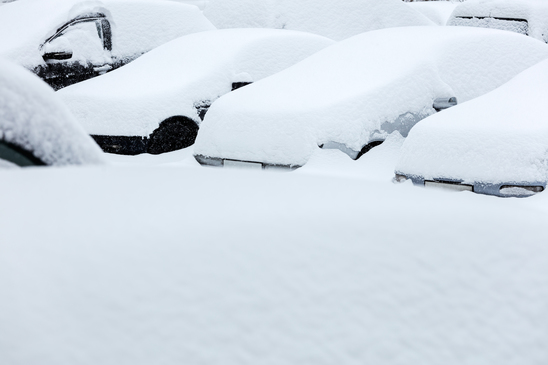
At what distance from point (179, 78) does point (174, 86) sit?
0.71 ft

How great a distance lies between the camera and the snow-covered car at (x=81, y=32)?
7.33 m

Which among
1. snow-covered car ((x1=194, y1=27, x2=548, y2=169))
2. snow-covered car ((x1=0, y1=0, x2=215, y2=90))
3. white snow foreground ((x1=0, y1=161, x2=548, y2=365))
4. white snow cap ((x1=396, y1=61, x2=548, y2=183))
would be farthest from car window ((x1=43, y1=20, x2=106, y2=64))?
white snow foreground ((x1=0, y1=161, x2=548, y2=365))

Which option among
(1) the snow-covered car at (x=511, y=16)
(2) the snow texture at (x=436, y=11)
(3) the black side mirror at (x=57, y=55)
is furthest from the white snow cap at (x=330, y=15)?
(2) the snow texture at (x=436, y=11)

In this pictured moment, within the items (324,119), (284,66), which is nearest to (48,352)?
(324,119)

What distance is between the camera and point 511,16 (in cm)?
866

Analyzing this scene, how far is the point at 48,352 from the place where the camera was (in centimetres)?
86

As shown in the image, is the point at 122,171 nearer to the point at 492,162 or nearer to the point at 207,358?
the point at 207,358

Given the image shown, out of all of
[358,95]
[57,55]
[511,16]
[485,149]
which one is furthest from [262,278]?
[511,16]

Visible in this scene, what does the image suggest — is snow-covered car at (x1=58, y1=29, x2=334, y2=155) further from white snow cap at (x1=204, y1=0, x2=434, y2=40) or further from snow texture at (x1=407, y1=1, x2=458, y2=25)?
snow texture at (x1=407, y1=1, x2=458, y2=25)

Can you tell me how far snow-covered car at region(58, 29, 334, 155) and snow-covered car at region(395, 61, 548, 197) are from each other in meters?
2.39

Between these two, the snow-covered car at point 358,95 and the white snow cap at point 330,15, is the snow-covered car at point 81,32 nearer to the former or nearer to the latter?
the white snow cap at point 330,15

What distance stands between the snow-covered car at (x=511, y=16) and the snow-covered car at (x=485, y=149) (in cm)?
442

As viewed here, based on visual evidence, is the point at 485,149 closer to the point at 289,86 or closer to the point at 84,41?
the point at 289,86

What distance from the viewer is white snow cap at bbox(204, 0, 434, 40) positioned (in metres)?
9.20
